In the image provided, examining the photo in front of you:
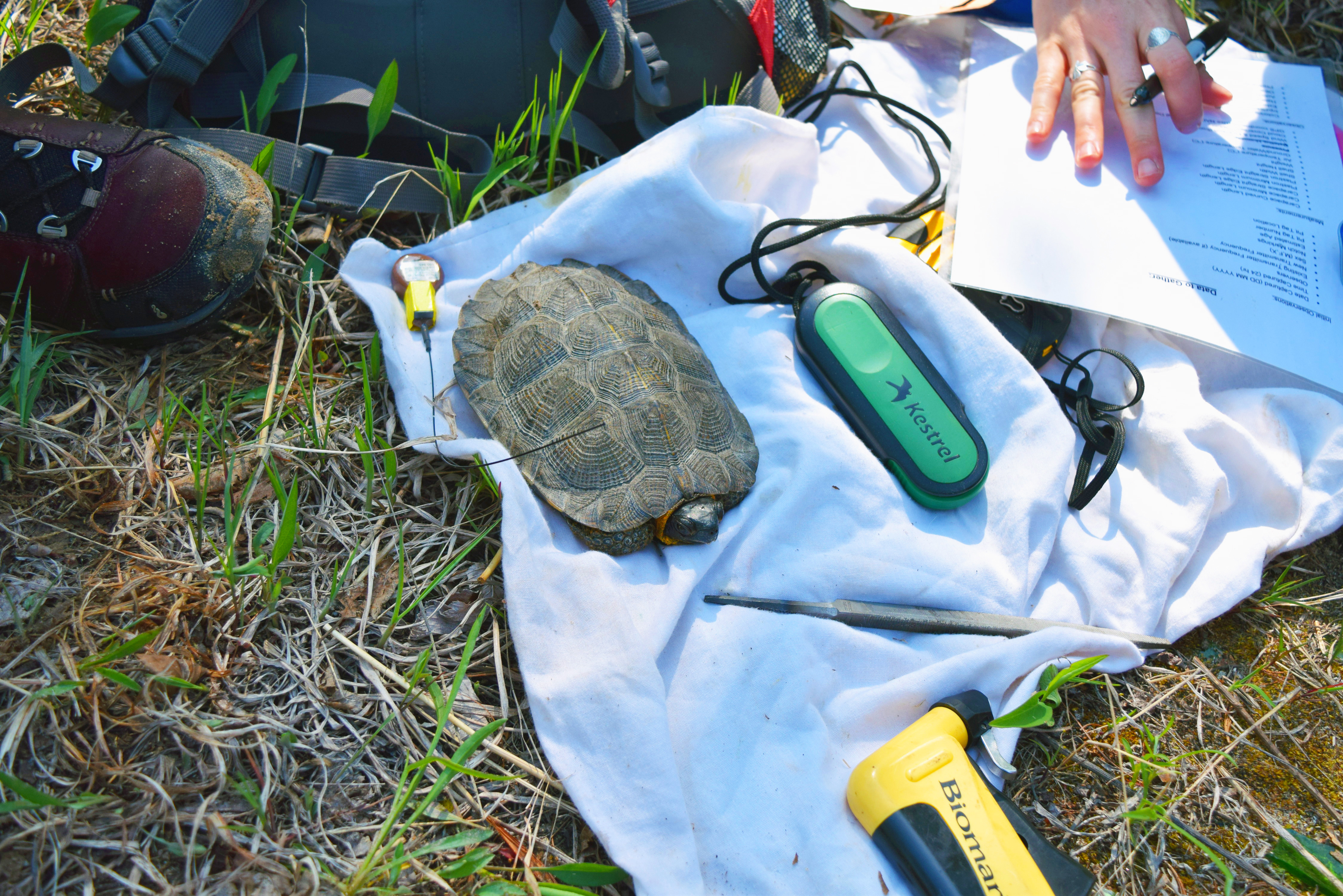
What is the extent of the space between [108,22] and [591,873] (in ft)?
7.48

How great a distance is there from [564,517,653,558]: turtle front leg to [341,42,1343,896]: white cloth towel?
4 centimetres

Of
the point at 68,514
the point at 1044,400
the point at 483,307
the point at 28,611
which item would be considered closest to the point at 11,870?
the point at 28,611

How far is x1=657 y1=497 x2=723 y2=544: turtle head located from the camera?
5.37 ft

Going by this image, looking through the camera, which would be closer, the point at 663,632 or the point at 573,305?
the point at 663,632

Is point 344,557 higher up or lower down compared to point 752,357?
lower down

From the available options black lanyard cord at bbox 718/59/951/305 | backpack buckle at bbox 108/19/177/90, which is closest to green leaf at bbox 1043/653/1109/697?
black lanyard cord at bbox 718/59/951/305

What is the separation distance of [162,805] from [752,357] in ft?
4.95

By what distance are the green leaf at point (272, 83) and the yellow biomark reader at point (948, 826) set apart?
2.08 meters

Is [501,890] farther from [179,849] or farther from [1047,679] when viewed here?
[1047,679]

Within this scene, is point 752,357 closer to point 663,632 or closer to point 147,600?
point 663,632

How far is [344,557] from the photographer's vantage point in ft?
5.52

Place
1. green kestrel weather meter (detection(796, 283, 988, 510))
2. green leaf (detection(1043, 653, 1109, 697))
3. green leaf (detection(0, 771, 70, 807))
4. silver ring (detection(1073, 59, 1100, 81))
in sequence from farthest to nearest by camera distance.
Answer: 1. silver ring (detection(1073, 59, 1100, 81))
2. green kestrel weather meter (detection(796, 283, 988, 510))
3. green leaf (detection(1043, 653, 1109, 697))
4. green leaf (detection(0, 771, 70, 807))

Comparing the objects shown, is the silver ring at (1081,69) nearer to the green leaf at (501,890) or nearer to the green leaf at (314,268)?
the green leaf at (314,268)

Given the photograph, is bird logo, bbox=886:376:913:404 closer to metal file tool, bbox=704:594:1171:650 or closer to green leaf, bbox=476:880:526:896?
metal file tool, bbox=704:594:1171:650
